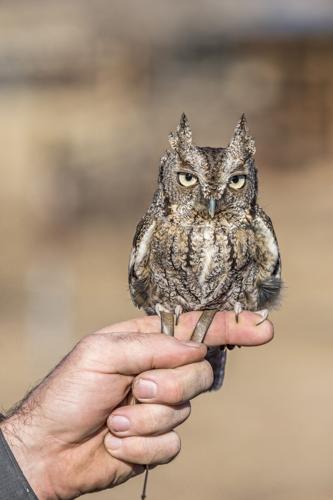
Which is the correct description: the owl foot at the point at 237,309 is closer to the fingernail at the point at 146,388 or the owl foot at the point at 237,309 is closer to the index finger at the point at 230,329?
the index finger at the point at 230,329

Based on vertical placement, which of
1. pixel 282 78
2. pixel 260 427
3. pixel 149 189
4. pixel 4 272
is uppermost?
pixel 282 78

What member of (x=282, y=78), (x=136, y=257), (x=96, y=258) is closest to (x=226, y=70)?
(x=282, y=78)

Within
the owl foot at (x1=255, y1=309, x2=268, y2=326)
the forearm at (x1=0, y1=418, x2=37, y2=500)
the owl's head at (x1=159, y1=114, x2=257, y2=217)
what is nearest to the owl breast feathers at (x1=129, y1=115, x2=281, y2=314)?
the owl's head at (x1=159, y1=114, x2=257, y2=217)

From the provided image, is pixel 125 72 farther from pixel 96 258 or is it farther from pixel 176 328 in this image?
pixel 176 328

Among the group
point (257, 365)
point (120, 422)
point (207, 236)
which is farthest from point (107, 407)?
point (257, 365)

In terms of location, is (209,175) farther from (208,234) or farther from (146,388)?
(146,388)
